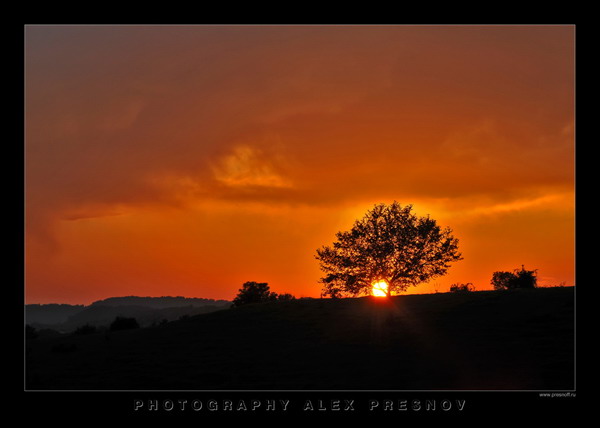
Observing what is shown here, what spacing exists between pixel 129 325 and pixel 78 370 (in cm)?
2455

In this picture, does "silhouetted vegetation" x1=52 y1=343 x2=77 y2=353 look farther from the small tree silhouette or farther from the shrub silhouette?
the small tree silhouette

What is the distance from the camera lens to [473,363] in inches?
1394

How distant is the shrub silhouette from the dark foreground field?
6.91 meters

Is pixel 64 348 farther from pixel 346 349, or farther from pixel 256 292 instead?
pixel 256 292

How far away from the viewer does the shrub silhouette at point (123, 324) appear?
64312 mm

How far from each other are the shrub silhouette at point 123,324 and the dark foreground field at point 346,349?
6.91 meters

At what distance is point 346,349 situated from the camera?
136 feet

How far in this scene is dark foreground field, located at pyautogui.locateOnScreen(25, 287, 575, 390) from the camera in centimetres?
3400

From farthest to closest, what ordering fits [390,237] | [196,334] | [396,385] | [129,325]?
1. [390,237]
2. [129,325]
3. [196,334]
4. [396,385]

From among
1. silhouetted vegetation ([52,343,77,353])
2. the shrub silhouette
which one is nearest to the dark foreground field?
silhouetted vegetation ([52,343,77,353])

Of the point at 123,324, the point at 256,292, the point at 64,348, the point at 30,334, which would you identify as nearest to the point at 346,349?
the point at 64,348

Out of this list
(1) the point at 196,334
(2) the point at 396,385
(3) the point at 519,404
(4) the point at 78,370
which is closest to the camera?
(3) the point at 519,404

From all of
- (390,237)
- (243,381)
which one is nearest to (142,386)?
(243,381)

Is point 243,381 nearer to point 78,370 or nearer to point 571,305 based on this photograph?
point 78,370
